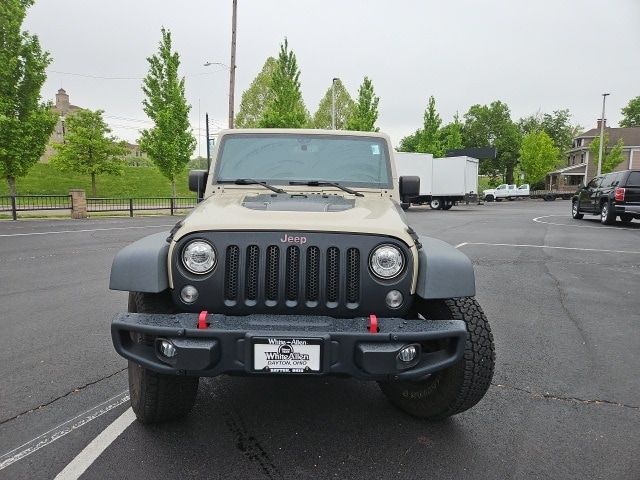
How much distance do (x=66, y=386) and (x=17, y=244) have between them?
9.17 m

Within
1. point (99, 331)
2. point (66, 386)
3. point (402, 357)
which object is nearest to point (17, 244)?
point (99, 331)

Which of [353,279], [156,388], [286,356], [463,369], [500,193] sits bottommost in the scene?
[156,388]

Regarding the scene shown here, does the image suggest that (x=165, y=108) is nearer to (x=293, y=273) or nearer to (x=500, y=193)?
(x=293, y=273)

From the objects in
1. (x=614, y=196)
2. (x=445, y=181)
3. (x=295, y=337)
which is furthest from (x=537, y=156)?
(x=295, y=337)

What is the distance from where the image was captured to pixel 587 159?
62.3 metres

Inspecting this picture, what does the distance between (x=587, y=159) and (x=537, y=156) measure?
10.8 metres

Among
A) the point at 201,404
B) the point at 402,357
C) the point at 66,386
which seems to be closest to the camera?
the point at 402,357

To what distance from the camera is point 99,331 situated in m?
4.76

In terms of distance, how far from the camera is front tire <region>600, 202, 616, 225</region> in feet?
55.2

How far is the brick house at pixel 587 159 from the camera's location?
60.1 m

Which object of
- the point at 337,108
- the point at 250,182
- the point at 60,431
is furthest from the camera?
the point at 337,108

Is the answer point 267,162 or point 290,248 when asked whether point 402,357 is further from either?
point 267,162

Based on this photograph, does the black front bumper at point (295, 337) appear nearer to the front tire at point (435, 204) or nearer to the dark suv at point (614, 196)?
the dark suv at point (614, 196)

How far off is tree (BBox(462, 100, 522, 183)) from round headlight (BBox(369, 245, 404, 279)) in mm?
75109
